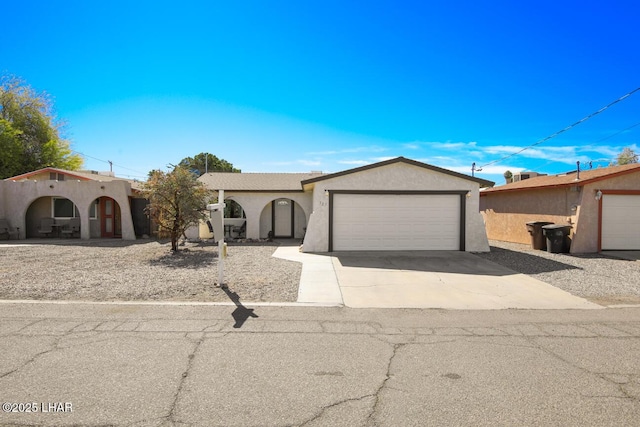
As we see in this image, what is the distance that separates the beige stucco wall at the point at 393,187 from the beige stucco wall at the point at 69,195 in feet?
32.2

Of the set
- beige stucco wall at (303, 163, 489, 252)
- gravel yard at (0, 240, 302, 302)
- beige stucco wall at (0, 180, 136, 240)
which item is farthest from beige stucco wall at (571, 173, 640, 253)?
beige stucco wall at (0, 180, 136, 240)

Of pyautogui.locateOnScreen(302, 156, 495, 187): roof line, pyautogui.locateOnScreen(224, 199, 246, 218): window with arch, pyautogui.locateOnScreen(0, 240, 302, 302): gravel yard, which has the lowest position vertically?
pyautogui.locateOnScreen(0, 240, 302, 302): gravel yard

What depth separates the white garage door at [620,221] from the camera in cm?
1331

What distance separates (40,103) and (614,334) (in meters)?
40.7

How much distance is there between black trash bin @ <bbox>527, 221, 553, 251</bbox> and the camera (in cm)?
1410

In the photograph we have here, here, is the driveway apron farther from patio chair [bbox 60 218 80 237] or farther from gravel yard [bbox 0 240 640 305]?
patio chair [bbox 60 218 80 237]

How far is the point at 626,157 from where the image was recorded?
4172 centimetres

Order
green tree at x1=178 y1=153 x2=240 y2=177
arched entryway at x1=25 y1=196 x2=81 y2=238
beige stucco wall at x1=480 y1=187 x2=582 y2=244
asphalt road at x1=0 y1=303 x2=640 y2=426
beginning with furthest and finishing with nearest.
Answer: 1. green tree at x1=178 y1=153 x2=240 y2=177
2. arched entryway at x1=25 y1=196 x2=81 y2=238
3. beige stucco wall at x1=480 y1=187 x2=582 y2=244
4. asphalt road at x1=0 y1=303 x2=640 y2=426

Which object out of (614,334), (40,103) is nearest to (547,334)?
(614,334)

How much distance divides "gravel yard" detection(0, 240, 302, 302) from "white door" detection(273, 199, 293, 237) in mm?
4318

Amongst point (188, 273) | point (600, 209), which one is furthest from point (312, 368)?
point (600, 209)

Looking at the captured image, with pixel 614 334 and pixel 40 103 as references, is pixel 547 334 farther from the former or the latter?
pixel 40 103

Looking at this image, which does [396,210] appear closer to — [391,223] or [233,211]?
[391,223]

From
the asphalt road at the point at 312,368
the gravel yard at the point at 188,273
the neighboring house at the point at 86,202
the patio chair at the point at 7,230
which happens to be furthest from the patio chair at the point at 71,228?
the asphalt road at the point at 312,368
